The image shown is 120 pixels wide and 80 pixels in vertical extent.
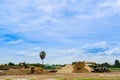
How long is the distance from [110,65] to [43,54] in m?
40.3

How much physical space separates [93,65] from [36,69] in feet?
91.3

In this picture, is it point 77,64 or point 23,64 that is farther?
point 23,64

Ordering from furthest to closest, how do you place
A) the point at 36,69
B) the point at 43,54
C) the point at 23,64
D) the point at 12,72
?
the point at 43,54
the point at 23,64
the point at 36,69
the point at 12,72

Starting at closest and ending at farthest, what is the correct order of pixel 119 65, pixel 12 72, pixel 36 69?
pixel 12 72
pixel 36 69
pixel 119 65

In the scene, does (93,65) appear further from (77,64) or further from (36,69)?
(36,69)

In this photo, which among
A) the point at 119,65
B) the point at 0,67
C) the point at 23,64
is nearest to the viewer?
the point at 0,67

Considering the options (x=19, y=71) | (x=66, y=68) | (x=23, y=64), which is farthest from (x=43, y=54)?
(x=19, y=71)

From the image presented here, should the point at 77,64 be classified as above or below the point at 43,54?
below

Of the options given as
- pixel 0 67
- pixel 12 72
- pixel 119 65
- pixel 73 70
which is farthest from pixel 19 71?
pixel 119 65

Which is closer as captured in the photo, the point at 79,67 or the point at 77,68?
the point at 77,68

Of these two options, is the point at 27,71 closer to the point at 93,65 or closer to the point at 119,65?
the point at 93,65

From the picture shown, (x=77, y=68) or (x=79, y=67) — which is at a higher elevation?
(x=79, y=67)

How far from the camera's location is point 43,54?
176 metres

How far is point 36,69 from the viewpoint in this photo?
233 feet
